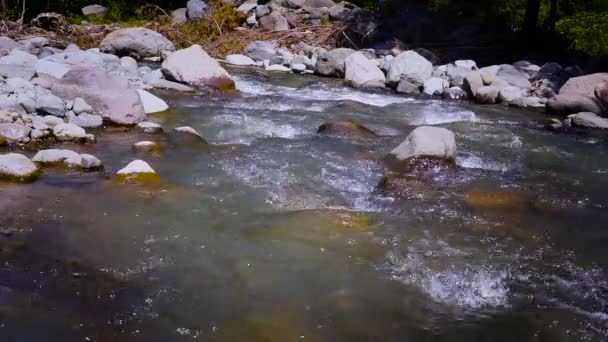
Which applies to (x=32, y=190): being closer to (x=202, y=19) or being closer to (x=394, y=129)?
(x=394, y=129)

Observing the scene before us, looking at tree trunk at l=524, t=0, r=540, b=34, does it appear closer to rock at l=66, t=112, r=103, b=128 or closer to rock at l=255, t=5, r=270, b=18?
rock at l=255, t=5, r=270, b=18

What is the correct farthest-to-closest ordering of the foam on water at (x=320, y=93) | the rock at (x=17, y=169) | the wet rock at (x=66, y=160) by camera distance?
the foam on water at (x=320, y=93) < the wet rock at (x=66, y=160) < the rock at (x=17, y=169)

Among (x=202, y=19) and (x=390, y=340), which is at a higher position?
(x=202, y=19)

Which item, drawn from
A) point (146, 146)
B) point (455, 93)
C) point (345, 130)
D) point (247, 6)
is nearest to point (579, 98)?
point (455, 93)

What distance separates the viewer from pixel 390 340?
346 centimetres

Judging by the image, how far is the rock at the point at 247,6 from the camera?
58.8 feet

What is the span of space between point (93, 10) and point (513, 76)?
13.3m

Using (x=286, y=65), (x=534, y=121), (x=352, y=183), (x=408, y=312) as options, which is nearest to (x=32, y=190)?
(x=352, y=183)

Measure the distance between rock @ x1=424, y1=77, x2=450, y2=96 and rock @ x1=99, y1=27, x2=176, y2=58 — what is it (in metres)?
6.36

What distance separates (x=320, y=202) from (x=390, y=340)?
2.27 meters

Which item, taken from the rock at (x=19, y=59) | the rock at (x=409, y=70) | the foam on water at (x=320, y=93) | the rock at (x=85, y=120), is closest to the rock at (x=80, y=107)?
the rock at (x=85, y=120)

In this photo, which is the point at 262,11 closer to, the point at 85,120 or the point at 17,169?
the point at 85,120

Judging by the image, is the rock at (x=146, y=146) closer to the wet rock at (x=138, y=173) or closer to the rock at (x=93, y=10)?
the wet rock at (x=138, y=173)

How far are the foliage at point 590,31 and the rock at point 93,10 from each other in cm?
1366
